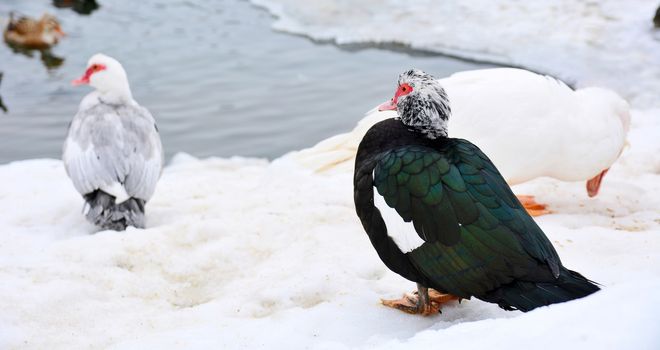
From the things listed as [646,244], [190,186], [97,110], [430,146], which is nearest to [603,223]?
[646,244]

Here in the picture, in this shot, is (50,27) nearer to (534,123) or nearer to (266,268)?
(266,268)

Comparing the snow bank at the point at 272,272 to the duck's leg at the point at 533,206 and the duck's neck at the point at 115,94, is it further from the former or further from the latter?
the duck's neck at the point at 115,94

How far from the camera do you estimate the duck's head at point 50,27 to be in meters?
9.94

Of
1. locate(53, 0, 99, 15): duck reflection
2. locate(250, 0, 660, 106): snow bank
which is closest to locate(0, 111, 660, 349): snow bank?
locate(250, 0, 660, 106): snow bank

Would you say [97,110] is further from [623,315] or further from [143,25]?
[143,25]

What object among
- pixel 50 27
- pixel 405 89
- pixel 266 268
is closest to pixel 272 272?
pixel 266 268

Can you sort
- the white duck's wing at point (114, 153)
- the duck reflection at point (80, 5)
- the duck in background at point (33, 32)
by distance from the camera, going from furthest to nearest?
the duck reflection at point (80, 5) < the duck in background at point (33, 32) < the white duck's wing at point (114, 153)

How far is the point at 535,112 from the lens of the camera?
176 inches

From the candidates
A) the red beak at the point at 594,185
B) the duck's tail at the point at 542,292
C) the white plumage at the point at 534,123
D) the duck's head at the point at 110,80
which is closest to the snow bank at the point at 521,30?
the red beak at the point at 594,185

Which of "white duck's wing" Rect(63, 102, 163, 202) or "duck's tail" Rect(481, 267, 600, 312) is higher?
"duck's tail" Rect(481, 267, 600, 312)

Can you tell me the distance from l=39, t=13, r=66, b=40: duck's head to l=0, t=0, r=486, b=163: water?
0.16 m

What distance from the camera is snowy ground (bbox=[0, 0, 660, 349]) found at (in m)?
2.35

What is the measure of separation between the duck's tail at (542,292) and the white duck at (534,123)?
1748 mm

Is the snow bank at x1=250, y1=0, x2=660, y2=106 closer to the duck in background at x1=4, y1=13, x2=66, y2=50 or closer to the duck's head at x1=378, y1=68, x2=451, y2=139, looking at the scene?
the duck in background at x1=4, y1=13, x2=66, y2=50
